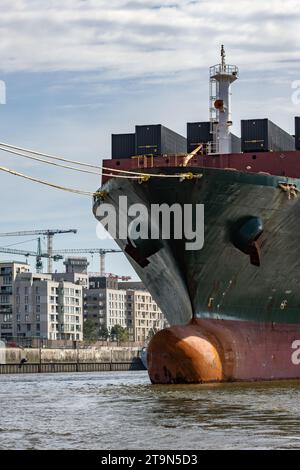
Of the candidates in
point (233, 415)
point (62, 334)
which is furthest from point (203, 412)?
point (62, 334)

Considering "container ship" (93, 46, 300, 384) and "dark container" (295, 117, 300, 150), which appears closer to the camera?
"container ship" (93, 46, 300, 384)

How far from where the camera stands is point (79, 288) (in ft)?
623

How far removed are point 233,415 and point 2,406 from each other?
8055mm

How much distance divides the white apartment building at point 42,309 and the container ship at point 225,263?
141 m

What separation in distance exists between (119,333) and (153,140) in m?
145

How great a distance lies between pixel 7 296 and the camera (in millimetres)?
183000

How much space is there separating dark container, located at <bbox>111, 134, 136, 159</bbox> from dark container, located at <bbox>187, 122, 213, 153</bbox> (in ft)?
7.29

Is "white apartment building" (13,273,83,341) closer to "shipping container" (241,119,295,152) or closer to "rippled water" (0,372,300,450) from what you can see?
"shipping container" (241,119,295,152)

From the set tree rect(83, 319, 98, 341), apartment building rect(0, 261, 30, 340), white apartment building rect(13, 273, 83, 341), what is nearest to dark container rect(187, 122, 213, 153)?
white apartment building rect(13, 273, 83, 341)

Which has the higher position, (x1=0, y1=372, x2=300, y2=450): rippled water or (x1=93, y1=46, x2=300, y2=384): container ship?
(x1=93, y1=46, x2=300, y2=384): container ship

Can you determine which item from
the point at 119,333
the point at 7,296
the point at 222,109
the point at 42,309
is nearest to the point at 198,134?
the point at 222,109

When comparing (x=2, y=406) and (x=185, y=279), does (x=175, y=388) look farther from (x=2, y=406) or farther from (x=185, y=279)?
(x=2, y=406)

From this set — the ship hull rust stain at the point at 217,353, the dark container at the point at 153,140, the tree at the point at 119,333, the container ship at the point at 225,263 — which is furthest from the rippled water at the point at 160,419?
the tree at the point at 119,333

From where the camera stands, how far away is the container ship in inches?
1298
